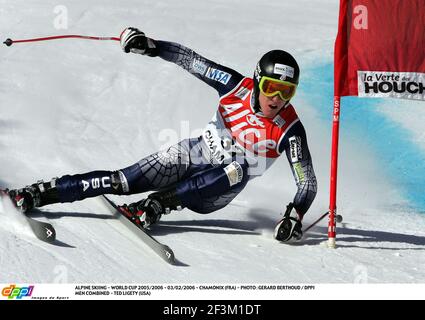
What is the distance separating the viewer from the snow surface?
6000mm

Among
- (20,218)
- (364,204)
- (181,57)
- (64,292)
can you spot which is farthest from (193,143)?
(364,204)

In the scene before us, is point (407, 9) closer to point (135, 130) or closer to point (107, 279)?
point (107, 279)

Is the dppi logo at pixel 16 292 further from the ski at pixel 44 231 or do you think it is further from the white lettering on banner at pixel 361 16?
the white lettering on banner at pixel 361 16

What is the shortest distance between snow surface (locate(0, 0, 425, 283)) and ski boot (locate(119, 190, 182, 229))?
13 cm

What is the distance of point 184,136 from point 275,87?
156 inches

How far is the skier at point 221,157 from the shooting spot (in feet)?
20.9

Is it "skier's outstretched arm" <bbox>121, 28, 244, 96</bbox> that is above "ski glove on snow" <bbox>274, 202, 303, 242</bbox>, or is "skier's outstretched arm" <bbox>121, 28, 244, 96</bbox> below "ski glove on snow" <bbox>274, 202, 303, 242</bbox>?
above

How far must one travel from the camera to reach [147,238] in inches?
240

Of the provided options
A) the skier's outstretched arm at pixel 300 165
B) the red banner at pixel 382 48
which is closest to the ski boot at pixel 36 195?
the skier's outstretched arm at pixel 300 165

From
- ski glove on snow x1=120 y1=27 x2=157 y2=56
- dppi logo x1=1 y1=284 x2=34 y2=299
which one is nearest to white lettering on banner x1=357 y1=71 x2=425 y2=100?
ski glove on snow x1=120 y1=27 x2=157 y2=56

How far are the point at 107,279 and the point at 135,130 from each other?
14.5 feet

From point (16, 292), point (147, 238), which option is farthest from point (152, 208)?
point (16, 292)

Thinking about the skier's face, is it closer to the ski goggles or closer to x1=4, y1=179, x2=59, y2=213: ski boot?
the ski goggles

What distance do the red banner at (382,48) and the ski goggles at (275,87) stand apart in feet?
1.54
